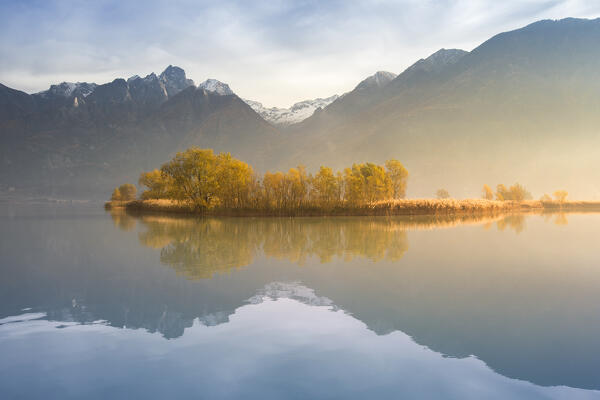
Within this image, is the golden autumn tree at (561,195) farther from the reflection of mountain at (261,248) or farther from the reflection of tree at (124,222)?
the reflection of tree at (124,222)

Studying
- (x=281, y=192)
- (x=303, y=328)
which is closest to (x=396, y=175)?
(x=281, y=192)

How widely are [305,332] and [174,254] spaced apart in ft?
42.1

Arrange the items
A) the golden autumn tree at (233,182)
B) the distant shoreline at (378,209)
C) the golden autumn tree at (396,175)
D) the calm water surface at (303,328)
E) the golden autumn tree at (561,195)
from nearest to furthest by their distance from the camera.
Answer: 1. the calm water surface at (303,328)
2. the distant shoreline at (378,209)
3. the golden autumn tree at (233,182)
4. the golden autumn tree at (396,175)
5. the golden autumn tree at (561,195)

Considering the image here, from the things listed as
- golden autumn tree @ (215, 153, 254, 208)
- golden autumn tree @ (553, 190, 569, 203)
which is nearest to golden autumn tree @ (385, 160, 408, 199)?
golden autumn tree @ (215, 153, 254, 208)

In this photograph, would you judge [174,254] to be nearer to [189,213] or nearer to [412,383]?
[412,383]

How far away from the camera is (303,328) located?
Result: 830 cm

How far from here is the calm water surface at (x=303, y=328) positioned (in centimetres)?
584

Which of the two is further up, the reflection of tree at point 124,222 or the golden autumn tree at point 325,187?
the golden autumn tree at point 325,187

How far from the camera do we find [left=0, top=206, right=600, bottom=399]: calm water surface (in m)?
5.84

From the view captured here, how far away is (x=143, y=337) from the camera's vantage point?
7809 millimetres

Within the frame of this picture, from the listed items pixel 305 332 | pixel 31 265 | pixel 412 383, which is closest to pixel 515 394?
pixel 412 383

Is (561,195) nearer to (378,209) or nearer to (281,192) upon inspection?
(378,209)

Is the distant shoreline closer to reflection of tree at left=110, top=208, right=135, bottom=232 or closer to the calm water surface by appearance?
reflection of tree at left=110, top=208, right=135, bottom=232

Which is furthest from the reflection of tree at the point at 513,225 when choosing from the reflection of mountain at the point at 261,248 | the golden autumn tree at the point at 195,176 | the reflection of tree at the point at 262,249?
the golden autumn tree at the point at 195,176
